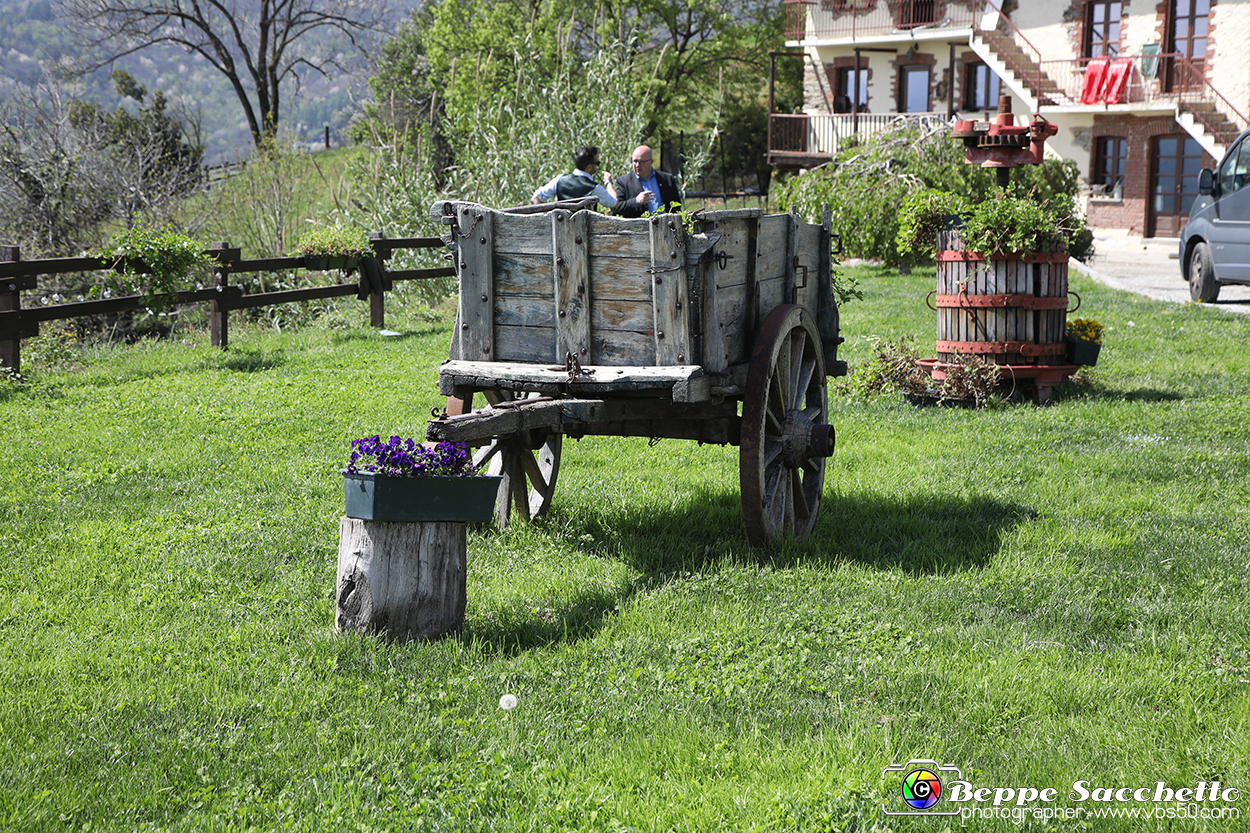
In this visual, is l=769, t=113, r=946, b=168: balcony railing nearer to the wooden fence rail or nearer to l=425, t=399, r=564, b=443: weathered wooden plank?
the wooden fence rail

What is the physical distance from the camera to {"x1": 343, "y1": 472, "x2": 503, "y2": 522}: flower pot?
12.6ft

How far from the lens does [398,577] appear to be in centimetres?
394

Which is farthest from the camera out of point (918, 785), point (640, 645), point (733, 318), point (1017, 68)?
point (1017, 68)

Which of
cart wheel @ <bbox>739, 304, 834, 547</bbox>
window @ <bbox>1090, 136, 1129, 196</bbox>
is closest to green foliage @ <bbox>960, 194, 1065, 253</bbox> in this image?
cart wheel @ <bbox>739, 304, 834, 547</bbox>

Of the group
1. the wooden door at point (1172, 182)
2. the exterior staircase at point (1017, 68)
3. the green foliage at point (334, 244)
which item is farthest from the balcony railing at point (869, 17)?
the green foliage at point (334, 244)

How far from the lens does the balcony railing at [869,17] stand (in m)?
31.1

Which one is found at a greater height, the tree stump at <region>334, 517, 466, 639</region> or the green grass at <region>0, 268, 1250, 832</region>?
the tree stump at <region>334, 517, 466, 639</region>

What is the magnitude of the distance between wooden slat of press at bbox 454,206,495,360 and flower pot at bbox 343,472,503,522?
3.51 feet

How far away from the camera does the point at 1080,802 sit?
115 inches

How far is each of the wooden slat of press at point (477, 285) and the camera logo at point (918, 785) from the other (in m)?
2.63

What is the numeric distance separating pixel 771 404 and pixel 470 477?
1841 mm

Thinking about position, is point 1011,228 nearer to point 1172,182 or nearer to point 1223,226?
point 1223,226

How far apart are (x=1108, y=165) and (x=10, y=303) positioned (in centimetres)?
2755

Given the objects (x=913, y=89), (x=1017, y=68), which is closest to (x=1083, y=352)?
(x=1017, y=68)
